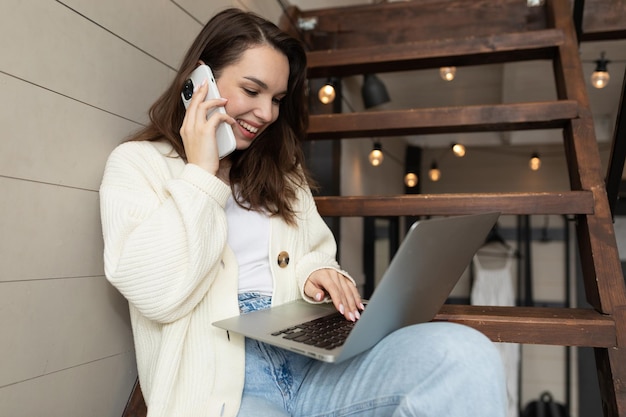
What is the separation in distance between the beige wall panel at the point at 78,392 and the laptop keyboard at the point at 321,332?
39 centimetres

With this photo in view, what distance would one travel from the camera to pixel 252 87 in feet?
3.49

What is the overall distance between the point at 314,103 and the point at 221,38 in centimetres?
133

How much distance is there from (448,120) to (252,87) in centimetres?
69

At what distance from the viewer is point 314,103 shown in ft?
7.89

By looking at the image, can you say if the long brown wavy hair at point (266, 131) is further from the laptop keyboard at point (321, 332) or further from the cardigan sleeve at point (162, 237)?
the laptop keyboard at point (321, 332)

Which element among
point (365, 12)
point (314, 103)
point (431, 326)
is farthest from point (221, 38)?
point (314, 103)

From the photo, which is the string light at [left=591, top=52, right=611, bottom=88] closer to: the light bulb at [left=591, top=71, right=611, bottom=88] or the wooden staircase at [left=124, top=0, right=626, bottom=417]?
the light bulb at [left=591, top=71, right=611, bottom=88]

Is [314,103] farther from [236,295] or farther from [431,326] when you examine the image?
[431,326]

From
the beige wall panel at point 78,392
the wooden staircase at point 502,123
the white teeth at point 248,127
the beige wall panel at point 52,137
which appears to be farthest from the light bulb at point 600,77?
the beige wall panel at point 78,392

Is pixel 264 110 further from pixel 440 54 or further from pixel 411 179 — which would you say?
pixel 411 179

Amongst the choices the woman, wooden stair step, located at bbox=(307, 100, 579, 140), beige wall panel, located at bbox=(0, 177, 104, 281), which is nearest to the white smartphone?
the woman

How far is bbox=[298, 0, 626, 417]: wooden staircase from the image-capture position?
108cm

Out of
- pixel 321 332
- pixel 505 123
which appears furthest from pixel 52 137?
pixel 505 123

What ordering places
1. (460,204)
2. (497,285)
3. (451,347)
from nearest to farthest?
(451,347)
(460,204)
(497,285)
